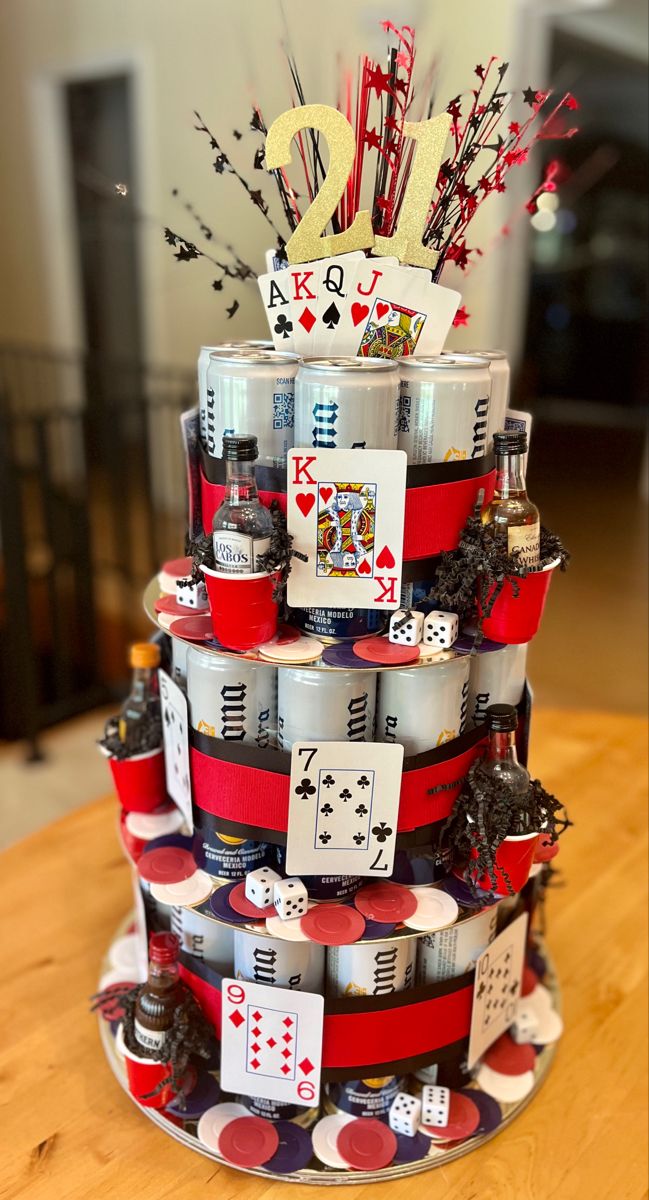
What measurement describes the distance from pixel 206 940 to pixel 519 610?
64 centimetres

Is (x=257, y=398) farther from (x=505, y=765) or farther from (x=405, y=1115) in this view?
(x=405, y=1115)

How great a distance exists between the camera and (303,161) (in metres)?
1.13

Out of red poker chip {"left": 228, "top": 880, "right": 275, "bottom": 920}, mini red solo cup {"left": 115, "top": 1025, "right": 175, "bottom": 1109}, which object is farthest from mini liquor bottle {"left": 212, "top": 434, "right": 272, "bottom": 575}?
mini red solo cup {"left": 115, "top": 1025, "right": 175, "bottom": 1109}

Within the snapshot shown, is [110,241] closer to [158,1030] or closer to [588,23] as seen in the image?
[588,23]

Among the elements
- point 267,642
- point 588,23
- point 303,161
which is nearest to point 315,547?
point 267,642

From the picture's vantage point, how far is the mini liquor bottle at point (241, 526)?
987 mm

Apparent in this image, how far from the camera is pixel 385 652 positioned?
105 centimetres

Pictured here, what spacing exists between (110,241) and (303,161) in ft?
14.9

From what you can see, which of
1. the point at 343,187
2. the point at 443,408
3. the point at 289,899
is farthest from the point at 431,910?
the point at 343,187

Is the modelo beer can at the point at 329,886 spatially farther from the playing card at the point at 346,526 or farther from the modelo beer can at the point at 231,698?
the playing card at the point at 346,526

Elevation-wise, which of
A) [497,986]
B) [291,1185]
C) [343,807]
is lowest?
[291,1185]

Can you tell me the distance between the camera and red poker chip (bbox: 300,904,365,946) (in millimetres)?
1096

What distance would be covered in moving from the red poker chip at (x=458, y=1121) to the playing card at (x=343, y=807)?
0.38 metres

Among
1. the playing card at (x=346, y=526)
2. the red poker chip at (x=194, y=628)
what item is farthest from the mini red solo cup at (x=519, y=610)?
the red poker chip at (x=194, y=628)
